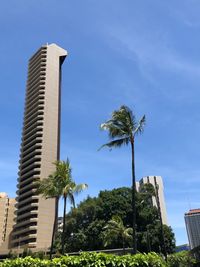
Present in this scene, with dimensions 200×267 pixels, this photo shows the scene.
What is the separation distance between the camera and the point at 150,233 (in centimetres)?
5625

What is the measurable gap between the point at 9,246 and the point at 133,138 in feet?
281

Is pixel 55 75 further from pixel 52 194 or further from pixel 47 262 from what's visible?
pixel 47 262

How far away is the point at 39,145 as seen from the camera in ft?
322

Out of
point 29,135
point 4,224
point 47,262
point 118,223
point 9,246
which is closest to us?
→ point 47,262

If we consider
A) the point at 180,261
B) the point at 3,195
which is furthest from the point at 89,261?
the point at 3,195

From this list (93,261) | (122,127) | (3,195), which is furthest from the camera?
(3,195)

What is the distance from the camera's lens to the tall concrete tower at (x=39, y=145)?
8800 cm

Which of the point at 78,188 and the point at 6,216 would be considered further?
the point at 6,216

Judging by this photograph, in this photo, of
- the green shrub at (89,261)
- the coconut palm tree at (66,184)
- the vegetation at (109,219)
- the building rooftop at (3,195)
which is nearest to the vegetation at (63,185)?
the coconut palm tree at (66,184)

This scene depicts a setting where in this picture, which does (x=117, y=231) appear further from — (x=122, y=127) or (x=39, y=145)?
(x=39, y=145)

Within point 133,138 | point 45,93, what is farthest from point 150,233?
point 45,93

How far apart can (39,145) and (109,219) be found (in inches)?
1804

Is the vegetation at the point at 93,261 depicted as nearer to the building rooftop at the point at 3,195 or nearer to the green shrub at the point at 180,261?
the green shrub at the point at 180,261

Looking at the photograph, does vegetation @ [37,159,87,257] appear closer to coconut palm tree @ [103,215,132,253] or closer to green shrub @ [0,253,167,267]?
green shrub @ [0,253,167,267]
